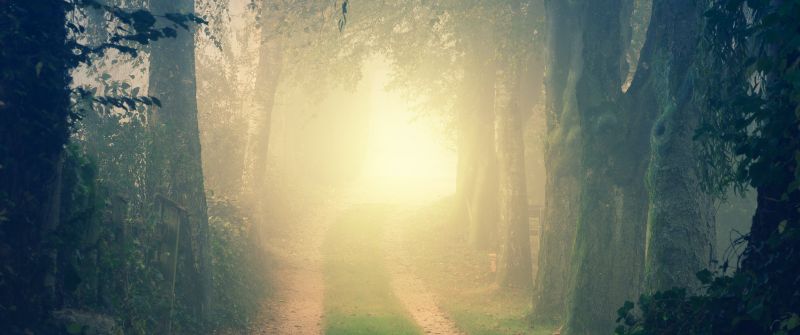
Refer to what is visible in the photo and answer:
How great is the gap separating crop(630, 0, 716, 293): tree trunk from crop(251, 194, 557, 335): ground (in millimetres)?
6630

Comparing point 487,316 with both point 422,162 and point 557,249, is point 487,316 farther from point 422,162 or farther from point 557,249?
point 422,162

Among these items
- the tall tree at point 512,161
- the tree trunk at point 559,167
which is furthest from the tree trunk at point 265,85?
the tree trunk at point 559,167

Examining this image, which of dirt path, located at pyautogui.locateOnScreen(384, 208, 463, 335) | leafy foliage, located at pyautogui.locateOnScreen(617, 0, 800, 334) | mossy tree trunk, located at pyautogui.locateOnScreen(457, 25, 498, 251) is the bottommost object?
dirt path, located at pyautogui.locateOnScreen(384, 208, 463, 335)

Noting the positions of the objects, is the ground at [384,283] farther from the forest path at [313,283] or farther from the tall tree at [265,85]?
the tall tree at [265,85]

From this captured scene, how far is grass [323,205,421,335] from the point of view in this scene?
55.7 ft

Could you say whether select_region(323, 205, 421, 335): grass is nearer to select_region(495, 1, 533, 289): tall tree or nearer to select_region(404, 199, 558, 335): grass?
select_region(404, 199, 558, 335): grass

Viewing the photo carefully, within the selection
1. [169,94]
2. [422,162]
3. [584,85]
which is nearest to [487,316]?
[584,85]

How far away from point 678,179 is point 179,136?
32.6 ft

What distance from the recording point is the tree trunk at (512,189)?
2141 cm

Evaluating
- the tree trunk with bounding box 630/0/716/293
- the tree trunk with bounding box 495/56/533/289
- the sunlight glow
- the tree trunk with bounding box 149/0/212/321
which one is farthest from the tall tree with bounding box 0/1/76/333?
the sunlight glow

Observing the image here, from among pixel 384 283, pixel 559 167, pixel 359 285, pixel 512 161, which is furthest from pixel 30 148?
pixel 512 161

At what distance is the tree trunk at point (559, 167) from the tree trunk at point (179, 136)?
26.9 feet

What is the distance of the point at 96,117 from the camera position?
15.1 m

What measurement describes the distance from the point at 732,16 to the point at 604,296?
8240mm
